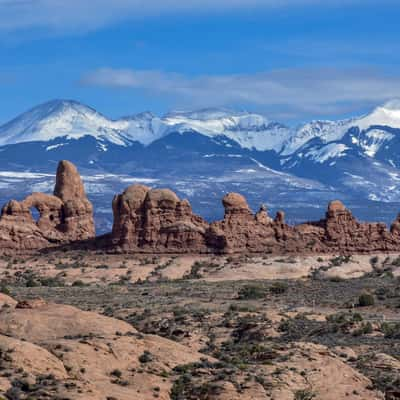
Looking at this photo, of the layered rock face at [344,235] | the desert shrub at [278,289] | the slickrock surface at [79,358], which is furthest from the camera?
the layered rock face at [344,235]

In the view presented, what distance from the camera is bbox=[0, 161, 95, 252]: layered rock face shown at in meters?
102

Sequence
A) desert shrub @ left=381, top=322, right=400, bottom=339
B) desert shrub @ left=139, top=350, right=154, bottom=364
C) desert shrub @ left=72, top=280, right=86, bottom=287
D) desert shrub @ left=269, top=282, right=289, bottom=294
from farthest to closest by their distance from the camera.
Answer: desert shrub @ left=72, top=280, right=86, bottom=287 → desert shrub @ left=269, top=282, right=289, bottom=294 → desert shrub @ left=381, top=322, right=400, bottom=339 → desert shrub @ left=139, top=350, right=154, bottom=364

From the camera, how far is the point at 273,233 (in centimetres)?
9856

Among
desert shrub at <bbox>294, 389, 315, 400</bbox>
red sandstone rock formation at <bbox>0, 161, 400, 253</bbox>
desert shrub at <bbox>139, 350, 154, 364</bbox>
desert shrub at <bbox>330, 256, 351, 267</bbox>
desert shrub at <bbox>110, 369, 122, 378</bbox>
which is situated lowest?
desert shrub at <bbox>294, 389, 315, 400</bbox>

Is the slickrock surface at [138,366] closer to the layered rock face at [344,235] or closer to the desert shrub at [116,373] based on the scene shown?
the desert shrub at [116,373]

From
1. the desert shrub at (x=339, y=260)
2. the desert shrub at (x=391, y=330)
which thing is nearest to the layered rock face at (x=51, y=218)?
the desert shrub at (x=339, y=260)

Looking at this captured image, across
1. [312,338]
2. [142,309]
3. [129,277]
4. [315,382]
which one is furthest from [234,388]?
[129,277]

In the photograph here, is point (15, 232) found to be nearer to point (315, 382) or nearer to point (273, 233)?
point (273, 233)

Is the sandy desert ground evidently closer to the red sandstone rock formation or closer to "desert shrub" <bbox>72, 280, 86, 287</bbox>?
"desert shrub" <bbox>72, 280, 86, 287</bbox>

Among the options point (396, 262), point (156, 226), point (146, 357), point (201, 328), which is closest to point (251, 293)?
point (201, 328)

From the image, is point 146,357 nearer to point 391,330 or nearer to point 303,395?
point 303,395

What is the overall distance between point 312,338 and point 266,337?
198cm

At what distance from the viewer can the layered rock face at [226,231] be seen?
97.3m

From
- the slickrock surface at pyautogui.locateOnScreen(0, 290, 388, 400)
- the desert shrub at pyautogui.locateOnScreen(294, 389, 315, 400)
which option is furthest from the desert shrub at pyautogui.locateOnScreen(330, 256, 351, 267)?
the desert shrub at pyautogui.locateOnScreen(294, 389, 315, 400)
